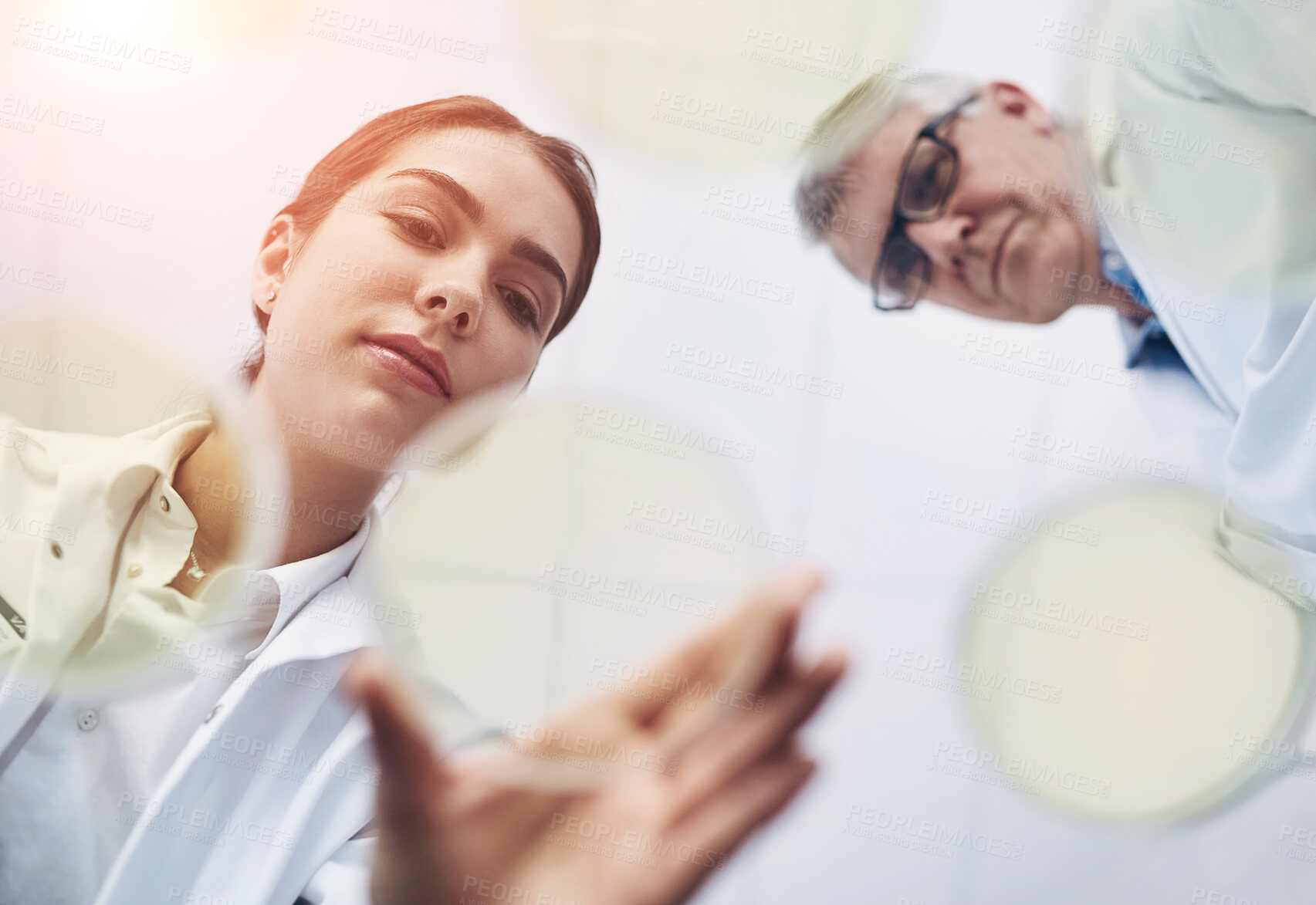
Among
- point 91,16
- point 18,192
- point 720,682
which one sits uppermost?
point 91,16

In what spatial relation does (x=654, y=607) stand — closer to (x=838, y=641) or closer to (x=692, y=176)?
(x=838, y=641)

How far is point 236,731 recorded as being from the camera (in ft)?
3.72

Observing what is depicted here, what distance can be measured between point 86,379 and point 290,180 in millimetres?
397

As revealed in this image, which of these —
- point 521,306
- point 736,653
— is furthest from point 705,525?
point 521,306

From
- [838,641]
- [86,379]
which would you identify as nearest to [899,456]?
[838,641]

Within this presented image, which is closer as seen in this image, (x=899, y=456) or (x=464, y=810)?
(x=464, y=810)

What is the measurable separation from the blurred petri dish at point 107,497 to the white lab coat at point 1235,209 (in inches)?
49.0

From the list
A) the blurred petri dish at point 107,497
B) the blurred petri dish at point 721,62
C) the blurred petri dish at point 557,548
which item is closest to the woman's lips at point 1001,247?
the blurred petri dish at point 721,62

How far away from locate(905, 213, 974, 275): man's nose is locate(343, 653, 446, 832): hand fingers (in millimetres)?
924

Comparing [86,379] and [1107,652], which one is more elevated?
[86,379]

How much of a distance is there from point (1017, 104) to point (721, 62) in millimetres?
419

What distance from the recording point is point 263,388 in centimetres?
120

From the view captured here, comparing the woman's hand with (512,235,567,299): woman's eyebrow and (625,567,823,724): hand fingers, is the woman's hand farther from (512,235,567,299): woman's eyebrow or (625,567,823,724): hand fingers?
(512,235,567,299): woman's eyebrow

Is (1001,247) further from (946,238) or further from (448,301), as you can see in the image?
(448,301)
